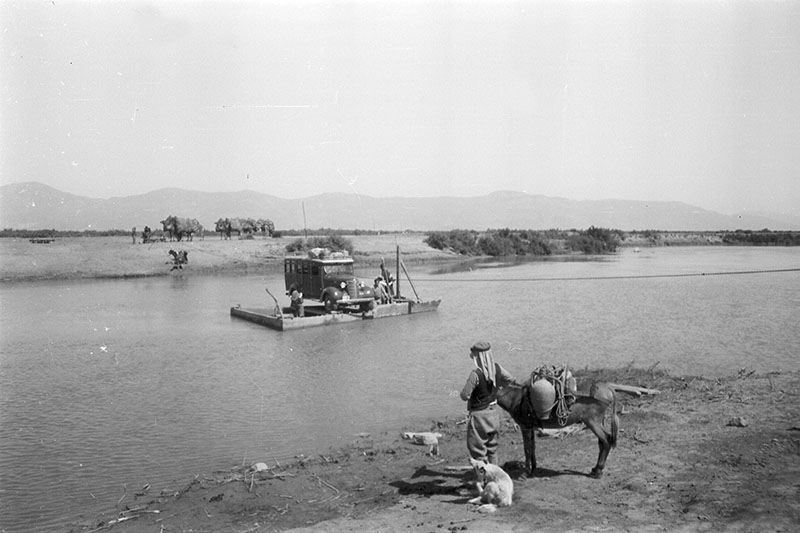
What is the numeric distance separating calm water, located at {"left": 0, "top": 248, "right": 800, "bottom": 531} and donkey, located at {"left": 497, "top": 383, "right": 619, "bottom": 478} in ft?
13.5

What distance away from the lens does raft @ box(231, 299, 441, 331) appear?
24766 millimetres

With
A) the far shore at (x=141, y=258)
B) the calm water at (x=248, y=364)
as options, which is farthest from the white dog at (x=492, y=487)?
the far shore at (x=141, y=258)

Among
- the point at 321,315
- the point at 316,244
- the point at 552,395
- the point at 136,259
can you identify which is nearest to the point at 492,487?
the point at 552,395

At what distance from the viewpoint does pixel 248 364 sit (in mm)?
18828

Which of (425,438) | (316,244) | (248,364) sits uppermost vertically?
(316,244)

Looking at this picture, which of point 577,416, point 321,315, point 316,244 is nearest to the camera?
point 577,416

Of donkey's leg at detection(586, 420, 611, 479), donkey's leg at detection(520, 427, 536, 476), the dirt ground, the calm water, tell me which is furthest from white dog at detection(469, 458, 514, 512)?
the calm water

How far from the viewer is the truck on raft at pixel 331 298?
2592cm

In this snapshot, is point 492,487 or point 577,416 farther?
point 577,416

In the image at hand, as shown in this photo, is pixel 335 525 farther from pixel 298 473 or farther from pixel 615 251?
pixel 615 251

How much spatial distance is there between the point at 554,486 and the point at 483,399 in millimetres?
1338

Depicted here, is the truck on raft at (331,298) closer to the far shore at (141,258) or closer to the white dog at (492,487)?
the white dog at (492,487)

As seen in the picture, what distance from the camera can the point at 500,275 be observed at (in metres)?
48.9

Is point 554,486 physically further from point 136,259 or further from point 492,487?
point 136,259
